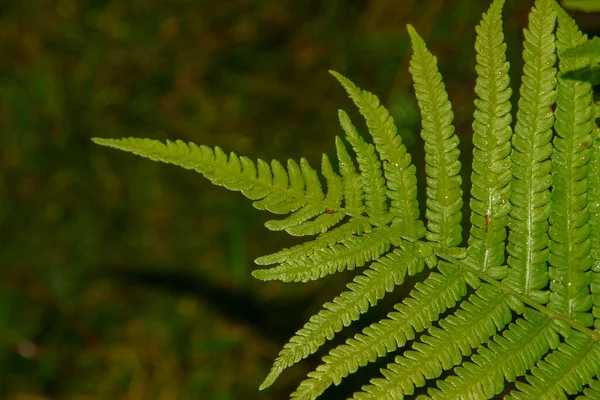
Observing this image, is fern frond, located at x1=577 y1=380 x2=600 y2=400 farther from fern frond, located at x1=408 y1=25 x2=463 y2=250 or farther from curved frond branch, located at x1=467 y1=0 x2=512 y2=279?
fern frond, located at x1=408 y1=25 x2=463 y2=250

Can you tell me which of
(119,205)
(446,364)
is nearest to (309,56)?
(119,205)

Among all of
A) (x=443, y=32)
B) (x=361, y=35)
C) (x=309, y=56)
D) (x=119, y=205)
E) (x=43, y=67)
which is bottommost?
(x=119, y=205)

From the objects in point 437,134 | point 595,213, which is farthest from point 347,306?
point 595,213

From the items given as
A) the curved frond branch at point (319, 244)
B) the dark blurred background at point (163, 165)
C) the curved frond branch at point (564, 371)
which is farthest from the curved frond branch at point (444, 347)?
the dark blurred background at point (163, 165)

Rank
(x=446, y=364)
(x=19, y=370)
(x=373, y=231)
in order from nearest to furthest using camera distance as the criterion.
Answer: (x=446, y=364) → (x=373, y=231) → (x=19, y=370)

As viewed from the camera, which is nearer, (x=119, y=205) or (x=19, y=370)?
(x=19, y=370)

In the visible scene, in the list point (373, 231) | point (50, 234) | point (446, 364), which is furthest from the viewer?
point (50, 234)

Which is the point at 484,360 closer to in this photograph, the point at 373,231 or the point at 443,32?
the point at 373,231

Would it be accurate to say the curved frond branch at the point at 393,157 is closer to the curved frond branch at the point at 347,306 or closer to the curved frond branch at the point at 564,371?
the curved frond branch at the point at 347,306
